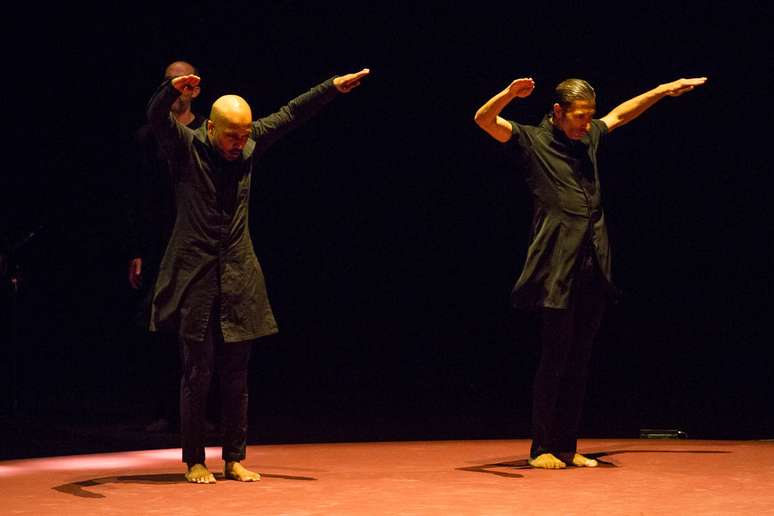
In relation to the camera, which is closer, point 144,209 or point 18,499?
point 18,499

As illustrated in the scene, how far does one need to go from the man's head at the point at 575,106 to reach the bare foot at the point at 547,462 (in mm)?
1053

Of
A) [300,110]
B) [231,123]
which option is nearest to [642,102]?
[300,110]

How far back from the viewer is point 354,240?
7586 mm

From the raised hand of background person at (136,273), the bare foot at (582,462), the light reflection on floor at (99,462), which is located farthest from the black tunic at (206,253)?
the raised hand of background person at (136,273)

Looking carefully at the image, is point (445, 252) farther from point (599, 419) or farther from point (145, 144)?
point (145, 144)

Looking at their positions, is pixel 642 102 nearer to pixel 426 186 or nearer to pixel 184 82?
pixel 184 82

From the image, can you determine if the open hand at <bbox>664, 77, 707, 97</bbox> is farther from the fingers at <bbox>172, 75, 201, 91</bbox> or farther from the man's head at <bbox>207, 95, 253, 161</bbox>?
the fingers at <bbox>172, 75, 201, 91</bbox>

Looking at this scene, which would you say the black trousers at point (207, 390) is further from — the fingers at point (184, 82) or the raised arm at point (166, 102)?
the fingers at point (184, 82)

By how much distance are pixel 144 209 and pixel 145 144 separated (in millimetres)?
266

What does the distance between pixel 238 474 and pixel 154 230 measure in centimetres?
171

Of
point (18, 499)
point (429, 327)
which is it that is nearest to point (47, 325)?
point (429, 327)

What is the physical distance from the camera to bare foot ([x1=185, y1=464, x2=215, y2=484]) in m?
4.10

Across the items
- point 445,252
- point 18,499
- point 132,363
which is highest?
point 445,252

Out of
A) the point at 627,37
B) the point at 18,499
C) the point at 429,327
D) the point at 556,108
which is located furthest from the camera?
the point at 429,327
